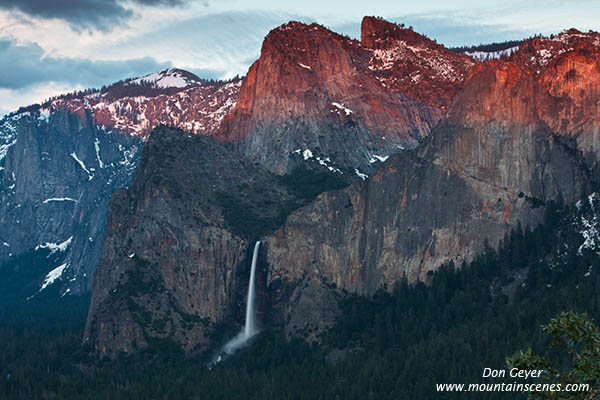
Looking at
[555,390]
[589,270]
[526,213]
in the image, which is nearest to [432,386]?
[589,270]

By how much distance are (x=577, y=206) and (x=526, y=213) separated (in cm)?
1039

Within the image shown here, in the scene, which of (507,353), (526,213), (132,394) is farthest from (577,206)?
(132,394)

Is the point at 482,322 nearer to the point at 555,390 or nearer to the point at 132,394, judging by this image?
the point at 132,394

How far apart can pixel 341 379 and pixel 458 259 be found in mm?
39827

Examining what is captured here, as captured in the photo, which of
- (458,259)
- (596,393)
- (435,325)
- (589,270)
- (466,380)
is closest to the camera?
(596,393)

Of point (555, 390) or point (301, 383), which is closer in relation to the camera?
point (555, 390)

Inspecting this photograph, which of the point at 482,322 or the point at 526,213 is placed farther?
the point at 526,213

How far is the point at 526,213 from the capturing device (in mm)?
193375

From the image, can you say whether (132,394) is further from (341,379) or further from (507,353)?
(507,353)

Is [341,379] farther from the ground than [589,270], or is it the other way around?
[589,270]

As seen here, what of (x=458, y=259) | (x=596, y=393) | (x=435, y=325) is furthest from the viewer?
(x=458, y=259)

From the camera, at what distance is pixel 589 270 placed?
16962 centimetres

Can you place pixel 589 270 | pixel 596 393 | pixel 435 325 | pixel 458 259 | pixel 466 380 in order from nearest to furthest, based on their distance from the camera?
pixel 596 393 → pixel 466 380 → pixel 589 270 → pixel 435 325 → pixel 458 259

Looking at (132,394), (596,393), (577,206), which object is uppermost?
(577,206)
